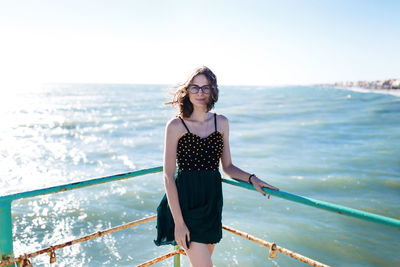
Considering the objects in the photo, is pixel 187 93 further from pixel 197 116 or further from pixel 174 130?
pixel 174 130

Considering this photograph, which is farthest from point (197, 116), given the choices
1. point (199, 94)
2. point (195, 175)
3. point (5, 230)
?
point (5, 230)

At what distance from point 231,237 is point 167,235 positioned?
19.6 ft

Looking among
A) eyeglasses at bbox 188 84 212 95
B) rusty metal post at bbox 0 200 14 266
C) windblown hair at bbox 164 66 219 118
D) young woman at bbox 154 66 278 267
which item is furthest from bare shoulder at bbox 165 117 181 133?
rusty metal post at bbox 0 200 14 266

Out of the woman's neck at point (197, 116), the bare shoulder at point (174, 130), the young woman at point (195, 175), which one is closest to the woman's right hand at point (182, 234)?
the young woman at point (195, 175)

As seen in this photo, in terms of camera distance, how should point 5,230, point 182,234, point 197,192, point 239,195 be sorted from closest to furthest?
point 5,230 < point 182,234 < point 197,192 < point 239,195

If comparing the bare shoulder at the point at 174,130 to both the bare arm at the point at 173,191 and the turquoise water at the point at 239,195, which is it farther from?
the turquoise water at the point at 239,195

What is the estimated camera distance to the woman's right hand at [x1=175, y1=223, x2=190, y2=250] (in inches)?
81.8

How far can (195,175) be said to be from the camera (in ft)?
7.23

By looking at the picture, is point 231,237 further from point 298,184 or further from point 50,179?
point 50,179

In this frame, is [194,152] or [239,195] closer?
[194,152]

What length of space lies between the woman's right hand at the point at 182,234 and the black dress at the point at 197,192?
0.16 ft

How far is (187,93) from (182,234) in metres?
0.92

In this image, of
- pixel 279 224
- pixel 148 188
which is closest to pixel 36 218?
pixel 148 188

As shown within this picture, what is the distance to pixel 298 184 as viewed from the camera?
39.2 feet
